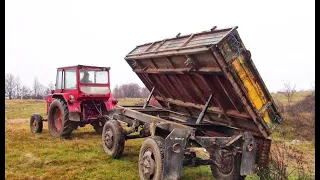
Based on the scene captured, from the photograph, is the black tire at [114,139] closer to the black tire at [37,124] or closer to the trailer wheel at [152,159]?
the trailer wheel at [152,159]

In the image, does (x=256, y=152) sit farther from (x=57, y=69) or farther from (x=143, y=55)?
(x=57, y=69)

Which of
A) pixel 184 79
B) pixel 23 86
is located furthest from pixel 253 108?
pixel 23 86

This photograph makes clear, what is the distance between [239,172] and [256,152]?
0.48 m

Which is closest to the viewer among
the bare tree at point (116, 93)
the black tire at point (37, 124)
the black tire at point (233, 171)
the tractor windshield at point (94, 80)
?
the black tire at point (233, 171)

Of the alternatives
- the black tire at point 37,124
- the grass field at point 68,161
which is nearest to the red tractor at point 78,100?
the black tire at point 37,124

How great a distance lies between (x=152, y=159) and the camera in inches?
191

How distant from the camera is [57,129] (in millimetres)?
9992

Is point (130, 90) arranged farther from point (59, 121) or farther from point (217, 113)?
point (217, 113)

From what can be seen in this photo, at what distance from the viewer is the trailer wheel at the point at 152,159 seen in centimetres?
461

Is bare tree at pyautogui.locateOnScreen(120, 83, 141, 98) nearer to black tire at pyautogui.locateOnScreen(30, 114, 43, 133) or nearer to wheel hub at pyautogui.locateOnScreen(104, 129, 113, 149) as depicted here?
black tire at pyautogui.locateOnScreen(30, 114, 43, 133)

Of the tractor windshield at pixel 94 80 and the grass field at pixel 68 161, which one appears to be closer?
the grass field at pixel 68 161

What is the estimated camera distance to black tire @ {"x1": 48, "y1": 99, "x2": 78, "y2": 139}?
893 cm

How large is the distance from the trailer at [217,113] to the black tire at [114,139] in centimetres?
88

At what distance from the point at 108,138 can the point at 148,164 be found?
223 centimetres
